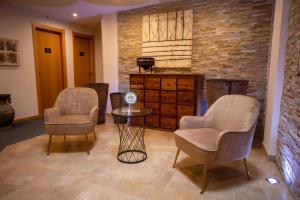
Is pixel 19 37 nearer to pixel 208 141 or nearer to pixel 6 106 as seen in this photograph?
pixel 6 106

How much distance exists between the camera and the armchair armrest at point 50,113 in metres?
2.74

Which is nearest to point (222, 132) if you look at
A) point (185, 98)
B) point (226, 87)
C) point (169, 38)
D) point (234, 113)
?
point (234, 113)

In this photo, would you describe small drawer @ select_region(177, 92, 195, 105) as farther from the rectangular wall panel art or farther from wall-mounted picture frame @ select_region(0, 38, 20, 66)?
wall-mounted picture frame @ select_region(0, 38, 20, 66)

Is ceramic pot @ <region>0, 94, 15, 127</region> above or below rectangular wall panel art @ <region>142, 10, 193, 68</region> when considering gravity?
below

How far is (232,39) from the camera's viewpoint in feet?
11.1

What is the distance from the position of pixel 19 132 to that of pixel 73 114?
4.18 ft

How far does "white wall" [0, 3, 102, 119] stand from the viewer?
393 centimetres

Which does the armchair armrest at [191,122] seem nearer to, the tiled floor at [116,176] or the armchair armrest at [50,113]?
the tiled floor at [116,176]

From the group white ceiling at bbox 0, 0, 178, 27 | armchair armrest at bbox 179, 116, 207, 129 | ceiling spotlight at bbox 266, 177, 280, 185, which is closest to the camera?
ceiling spotlight at bbox 266, 177, 280, 185

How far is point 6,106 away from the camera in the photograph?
3.75 metres

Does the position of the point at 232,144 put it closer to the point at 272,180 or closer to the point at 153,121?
the point at 272,180

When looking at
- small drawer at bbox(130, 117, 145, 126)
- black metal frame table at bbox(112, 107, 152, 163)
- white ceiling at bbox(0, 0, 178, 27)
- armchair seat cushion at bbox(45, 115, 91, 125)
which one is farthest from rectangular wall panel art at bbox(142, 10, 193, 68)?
armchair seat cushion at bbox(45, 115, 91, 125)

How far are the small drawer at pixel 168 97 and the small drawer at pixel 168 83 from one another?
9 centimetres

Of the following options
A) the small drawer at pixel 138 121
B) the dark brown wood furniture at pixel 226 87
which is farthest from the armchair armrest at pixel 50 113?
the dark brown wood furniture at pixel 226 87
